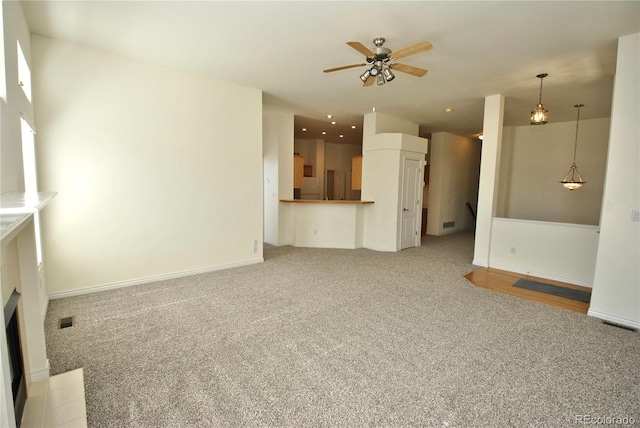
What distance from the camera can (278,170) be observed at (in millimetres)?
6344

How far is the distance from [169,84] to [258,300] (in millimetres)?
3123

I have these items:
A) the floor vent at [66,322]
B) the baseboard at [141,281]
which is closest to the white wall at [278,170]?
the baseboard at [141,281]

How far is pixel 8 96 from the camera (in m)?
1.96

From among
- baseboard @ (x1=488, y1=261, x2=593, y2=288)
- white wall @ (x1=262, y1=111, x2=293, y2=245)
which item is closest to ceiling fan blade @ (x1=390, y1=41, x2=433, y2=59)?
white wall @ (x1=262, y1=111, x2=293, y2=245)

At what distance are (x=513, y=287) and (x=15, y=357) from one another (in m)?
5.09

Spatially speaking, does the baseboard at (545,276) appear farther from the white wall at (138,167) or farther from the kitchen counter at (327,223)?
the white wall at (138,167)

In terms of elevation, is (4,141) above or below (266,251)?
above

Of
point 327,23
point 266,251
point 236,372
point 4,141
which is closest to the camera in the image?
point 4,141

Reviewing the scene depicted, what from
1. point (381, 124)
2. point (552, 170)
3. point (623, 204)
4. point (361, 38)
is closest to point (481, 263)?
point (623, 204)

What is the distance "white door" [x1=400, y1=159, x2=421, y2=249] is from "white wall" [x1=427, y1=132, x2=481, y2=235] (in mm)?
1673

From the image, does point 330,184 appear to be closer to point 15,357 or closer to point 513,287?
point 513,287

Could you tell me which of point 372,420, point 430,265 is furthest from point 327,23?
point 430,265

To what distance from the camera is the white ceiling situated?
2.58m

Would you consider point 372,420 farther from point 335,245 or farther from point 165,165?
point 335,245
